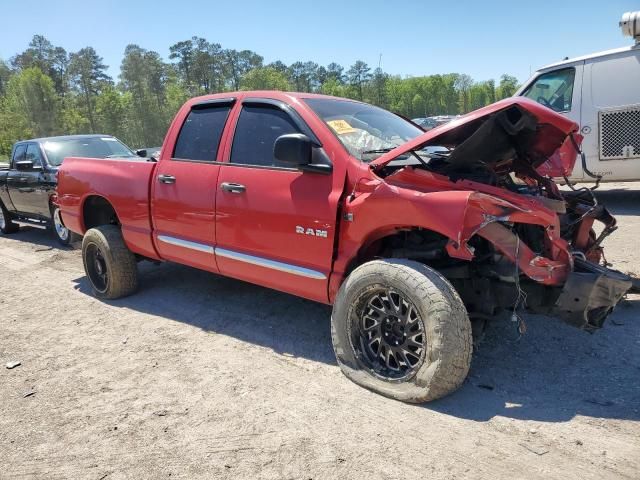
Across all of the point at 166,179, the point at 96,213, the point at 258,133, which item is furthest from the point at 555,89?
the point at 96,213

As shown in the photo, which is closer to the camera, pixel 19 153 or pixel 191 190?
pixel 191 190

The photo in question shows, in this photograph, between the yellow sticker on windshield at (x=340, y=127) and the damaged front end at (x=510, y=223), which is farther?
the yellow sticker on windshield at (x=340, y=127)

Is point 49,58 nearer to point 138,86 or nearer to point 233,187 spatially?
point 138,86

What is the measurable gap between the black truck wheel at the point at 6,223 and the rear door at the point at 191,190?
6.99 meters

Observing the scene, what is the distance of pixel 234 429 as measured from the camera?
2.83 m

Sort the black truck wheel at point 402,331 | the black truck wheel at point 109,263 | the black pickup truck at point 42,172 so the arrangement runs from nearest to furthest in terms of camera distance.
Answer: the black truck wheel at point 402,331
the black truck wheel at point 109,263
the black pickup truck at point 42,172

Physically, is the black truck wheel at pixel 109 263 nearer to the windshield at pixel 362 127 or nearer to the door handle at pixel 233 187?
the door handle at pixel 233 187

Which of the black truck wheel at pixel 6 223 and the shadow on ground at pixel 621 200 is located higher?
the shadow on ground at pixel 621 200

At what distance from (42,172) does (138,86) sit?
6012 cm

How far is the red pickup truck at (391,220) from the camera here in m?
2.90

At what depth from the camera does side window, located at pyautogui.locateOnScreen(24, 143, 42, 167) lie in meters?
8.63

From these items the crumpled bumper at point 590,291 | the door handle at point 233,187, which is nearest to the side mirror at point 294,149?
the door handle at point 233,187

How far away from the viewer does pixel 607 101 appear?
7711 millimetres

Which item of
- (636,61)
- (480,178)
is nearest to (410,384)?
(480,178)
